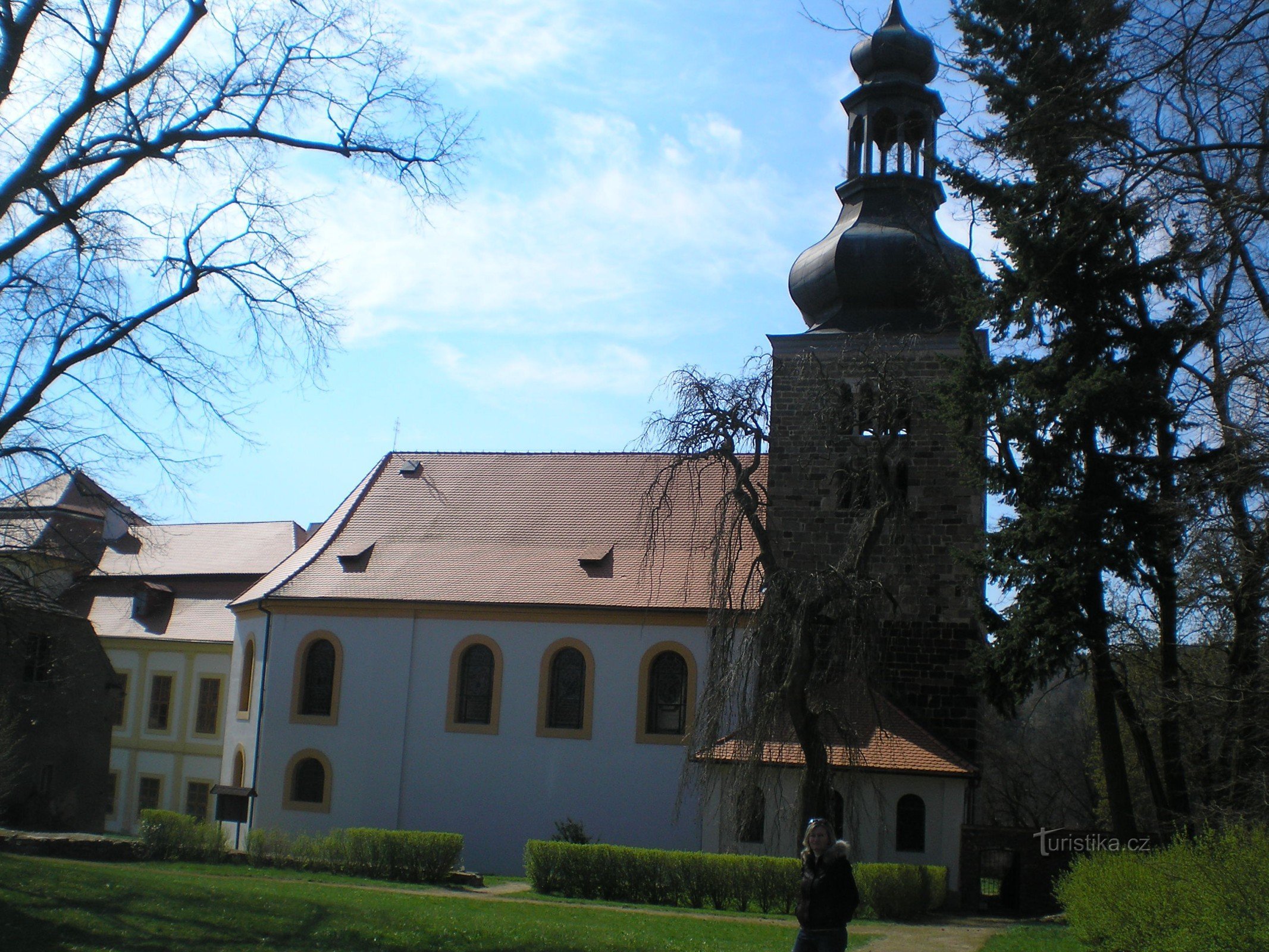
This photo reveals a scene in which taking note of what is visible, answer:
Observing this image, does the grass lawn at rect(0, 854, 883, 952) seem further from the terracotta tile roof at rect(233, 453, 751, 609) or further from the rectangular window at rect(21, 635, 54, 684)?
the rectangular window at rect(21, 635, 54, 684)

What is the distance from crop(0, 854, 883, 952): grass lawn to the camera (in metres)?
10.4

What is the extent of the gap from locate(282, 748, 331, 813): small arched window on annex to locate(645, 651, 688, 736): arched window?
271 inches

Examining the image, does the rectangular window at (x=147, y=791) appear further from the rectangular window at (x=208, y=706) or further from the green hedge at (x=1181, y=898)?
the green hedge at (x=1181, y=898)

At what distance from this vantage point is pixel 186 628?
35.1 meters

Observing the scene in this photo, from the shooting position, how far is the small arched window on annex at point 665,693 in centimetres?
2272

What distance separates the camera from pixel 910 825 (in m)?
19.6

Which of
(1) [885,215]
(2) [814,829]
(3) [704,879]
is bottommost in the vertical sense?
(3) [704,879]

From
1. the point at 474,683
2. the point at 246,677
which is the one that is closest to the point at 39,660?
the point at 246,677

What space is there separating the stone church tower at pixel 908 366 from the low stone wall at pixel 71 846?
38.8 ft

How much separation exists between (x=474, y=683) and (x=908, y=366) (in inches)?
427

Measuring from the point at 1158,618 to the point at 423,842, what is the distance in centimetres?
1192

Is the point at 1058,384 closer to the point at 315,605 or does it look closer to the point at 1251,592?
the point at 1251,592

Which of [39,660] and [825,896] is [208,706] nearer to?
[39,660]

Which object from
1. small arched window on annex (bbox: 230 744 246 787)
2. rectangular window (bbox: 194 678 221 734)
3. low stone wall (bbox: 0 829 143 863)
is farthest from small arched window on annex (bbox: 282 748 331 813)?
rectangular window (bbox: 194 678 221 734)
